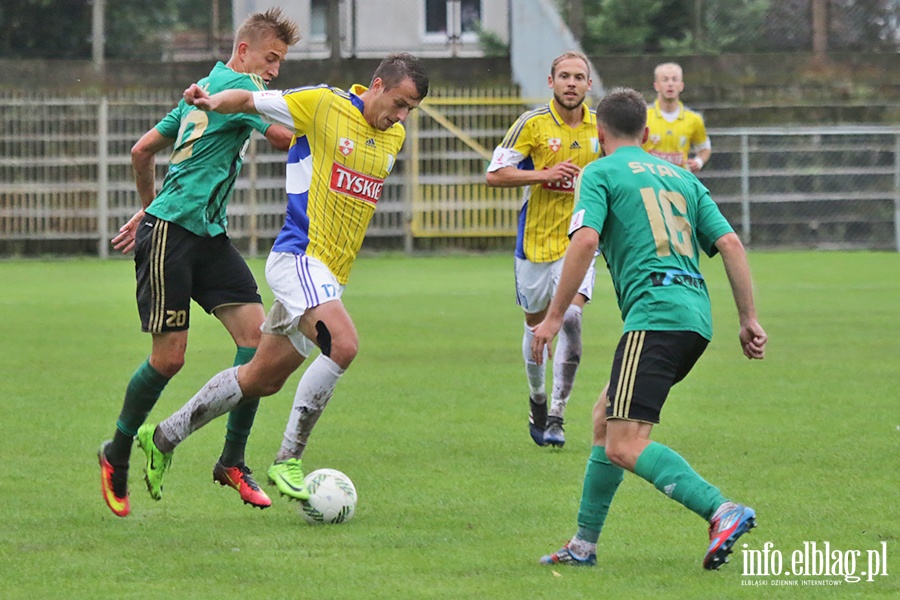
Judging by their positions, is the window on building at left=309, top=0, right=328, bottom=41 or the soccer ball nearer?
the soccer ball

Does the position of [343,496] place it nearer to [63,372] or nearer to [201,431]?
[201,431]

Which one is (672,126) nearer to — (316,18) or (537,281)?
(537,281)

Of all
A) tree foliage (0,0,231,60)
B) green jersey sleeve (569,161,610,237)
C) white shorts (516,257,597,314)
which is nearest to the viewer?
Result: green jersey sleeve (569,161,610,237)

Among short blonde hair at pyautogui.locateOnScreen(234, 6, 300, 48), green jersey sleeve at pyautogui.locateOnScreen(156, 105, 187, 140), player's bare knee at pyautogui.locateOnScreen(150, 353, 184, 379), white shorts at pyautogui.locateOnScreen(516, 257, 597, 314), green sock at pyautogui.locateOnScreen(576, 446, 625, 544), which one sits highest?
short blonde hair at pyautogui.locateOnScreen(234, 6, 300, 48)

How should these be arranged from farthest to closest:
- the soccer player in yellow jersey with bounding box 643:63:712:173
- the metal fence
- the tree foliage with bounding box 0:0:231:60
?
1. the tree foliage with bounding box 0:0:231:60
2. the metal fence
3. the soccer player in yellow jersey with bounding box 643:63:712:173

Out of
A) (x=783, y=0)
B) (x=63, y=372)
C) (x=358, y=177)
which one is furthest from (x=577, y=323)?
(x=783, y=0)

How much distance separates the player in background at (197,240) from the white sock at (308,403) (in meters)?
0.30

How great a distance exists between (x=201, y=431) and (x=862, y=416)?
391 cm

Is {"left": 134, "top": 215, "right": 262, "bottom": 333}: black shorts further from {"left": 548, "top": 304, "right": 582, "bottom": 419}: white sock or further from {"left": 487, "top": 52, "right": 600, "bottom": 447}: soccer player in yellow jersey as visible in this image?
{"left": 548, "top": 304, "right": 582, "bottom": 419}: white sock

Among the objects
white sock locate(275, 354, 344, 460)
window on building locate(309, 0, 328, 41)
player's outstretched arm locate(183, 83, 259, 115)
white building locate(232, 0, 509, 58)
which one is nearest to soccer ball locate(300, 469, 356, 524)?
white sock locate(275, 354, 344, 460)

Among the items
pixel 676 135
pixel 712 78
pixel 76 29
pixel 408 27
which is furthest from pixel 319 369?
pixel 408 27

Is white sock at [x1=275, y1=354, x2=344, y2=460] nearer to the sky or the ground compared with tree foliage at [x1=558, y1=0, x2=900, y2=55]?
nearer to the ground

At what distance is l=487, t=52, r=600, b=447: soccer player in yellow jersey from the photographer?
8.61 meters

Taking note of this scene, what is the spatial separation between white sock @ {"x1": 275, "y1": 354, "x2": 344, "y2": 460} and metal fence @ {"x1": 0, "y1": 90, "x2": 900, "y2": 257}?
19.2 m
